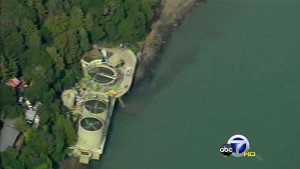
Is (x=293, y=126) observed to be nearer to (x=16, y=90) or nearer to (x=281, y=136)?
(x=281, y=136)

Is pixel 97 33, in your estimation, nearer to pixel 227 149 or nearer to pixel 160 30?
pixel 160 30

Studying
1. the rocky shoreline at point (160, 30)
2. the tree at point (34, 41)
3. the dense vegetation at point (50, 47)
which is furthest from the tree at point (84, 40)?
the rocky shoreline at point (160, 30)

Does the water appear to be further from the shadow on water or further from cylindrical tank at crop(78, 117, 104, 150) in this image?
cylindrical tank at crop(78, 117, 104, 150)

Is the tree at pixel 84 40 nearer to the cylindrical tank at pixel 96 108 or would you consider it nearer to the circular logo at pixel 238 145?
the cylindrical tank at pixel 96 108

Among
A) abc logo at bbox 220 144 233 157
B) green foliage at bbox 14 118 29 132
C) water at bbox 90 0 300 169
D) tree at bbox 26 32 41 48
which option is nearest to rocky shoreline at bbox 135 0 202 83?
water at bbox 90 0 300 169

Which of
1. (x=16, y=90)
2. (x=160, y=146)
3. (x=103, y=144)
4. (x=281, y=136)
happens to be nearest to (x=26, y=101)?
(x=16, y=90)

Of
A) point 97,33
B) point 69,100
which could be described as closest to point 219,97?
point 97,33
